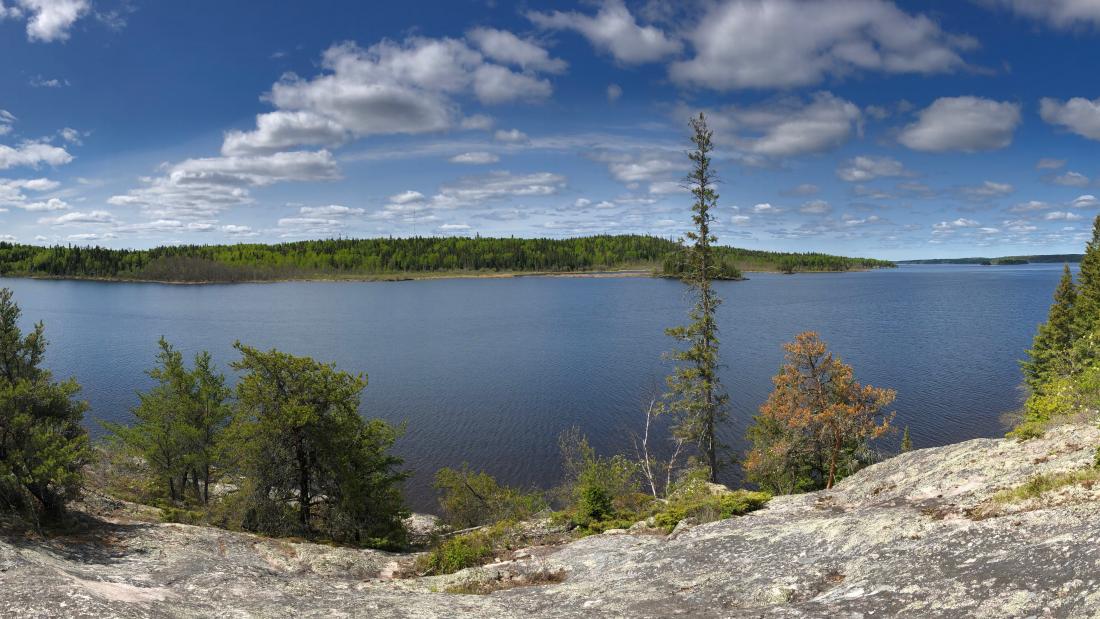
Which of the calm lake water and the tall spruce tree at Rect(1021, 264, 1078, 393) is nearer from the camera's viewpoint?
the tall spruce tree at Rect(1021, 264, 1078, 393)

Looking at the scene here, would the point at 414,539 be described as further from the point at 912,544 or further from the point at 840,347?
the point at 840,347

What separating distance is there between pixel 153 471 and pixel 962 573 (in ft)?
133

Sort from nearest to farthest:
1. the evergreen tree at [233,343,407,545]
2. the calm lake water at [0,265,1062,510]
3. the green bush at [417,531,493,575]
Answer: the green bush at [417,531,493,575] < the evergreen tree at [233,343,407,545] < the calm lake water at [0,265,1062,510]

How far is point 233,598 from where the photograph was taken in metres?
13.0

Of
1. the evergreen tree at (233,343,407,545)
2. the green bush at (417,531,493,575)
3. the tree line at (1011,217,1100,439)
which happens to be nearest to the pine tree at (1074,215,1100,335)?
the tree line at (1011,217,1100,439)

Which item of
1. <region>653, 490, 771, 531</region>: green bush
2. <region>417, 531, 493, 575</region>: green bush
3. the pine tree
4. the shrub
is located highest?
the pine tree

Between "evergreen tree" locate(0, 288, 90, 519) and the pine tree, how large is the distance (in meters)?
61.8

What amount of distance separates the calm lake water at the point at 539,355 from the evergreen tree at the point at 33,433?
21900 mm

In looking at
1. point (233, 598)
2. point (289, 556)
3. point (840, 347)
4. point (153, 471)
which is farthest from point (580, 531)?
point (840, 347)

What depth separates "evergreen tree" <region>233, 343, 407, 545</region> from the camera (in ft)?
78.5

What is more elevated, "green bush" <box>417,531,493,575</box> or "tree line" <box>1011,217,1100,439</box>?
"tree line" <box>1011,217,1100,439</box>

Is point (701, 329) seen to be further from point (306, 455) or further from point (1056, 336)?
point (1056, 336)

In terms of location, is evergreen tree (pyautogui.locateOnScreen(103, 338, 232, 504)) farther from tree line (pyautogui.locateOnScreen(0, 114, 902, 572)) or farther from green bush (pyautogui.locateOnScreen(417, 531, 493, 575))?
green bush (pyautogui.locateOnScreen(417, 531, 493, 575))

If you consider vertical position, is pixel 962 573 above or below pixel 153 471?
above
